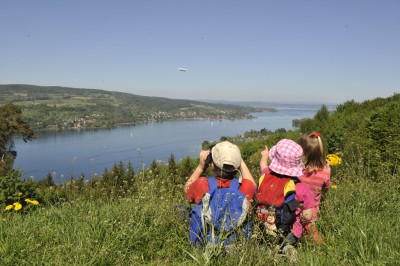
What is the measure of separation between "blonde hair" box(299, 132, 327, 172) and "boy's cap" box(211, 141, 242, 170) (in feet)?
3.83

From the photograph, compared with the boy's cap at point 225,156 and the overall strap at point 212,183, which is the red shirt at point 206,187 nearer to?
the overall strap at point 212,183

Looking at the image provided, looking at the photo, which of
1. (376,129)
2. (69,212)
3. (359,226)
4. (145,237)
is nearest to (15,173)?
(69,212)

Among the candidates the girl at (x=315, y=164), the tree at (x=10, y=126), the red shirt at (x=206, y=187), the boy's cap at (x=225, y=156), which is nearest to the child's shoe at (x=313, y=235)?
the girl at (x=315, y=164)

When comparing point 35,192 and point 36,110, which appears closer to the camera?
point 35,192

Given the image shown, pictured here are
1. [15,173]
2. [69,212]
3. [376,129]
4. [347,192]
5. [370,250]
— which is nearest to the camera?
[370,250]

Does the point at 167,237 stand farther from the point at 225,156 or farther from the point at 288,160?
the point at 288,160

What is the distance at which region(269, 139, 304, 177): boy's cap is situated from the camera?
2.77 meters

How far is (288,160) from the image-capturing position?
278cm

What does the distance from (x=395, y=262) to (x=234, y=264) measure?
1.19m

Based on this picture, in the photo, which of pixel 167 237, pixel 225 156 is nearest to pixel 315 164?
pixel 225 156

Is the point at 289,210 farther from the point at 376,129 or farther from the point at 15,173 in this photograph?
the point at 376,129

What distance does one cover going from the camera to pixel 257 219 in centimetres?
257

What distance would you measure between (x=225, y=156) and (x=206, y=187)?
1.09ft

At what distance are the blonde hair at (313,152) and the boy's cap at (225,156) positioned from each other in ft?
3.83
